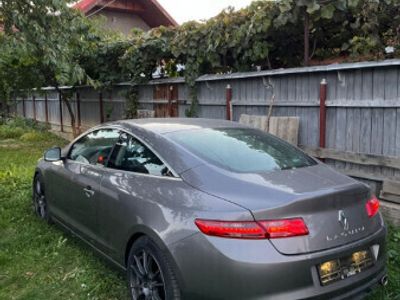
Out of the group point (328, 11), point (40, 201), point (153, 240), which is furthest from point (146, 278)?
point (328, 11)

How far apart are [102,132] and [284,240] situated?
241cm

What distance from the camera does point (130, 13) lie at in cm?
2034

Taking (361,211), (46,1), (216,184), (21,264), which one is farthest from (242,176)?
(46,1)

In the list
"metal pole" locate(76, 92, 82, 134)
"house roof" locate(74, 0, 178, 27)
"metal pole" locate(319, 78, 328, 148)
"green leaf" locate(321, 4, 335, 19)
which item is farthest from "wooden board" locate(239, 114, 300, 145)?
"house roof" locate(74, 0, 178, 27)

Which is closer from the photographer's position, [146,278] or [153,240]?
[153,240]

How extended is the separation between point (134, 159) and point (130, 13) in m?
18.1

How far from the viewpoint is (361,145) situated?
5453mm

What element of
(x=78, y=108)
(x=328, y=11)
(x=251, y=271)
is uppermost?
(x=328, y=11)

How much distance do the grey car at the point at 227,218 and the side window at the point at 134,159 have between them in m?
0.01

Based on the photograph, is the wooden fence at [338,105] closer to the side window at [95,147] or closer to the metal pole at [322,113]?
the metal pole at [322,113]

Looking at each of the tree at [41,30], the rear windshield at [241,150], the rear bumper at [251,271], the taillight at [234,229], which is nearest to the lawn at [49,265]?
the rear bumper at [251,271]

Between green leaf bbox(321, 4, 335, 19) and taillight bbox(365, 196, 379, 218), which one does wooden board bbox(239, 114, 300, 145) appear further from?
taillight bbox(365, 196, 379, 218)

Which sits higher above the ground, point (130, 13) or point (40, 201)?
point (130, 13)

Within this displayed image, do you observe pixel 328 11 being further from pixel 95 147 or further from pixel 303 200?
pixel 303 200
